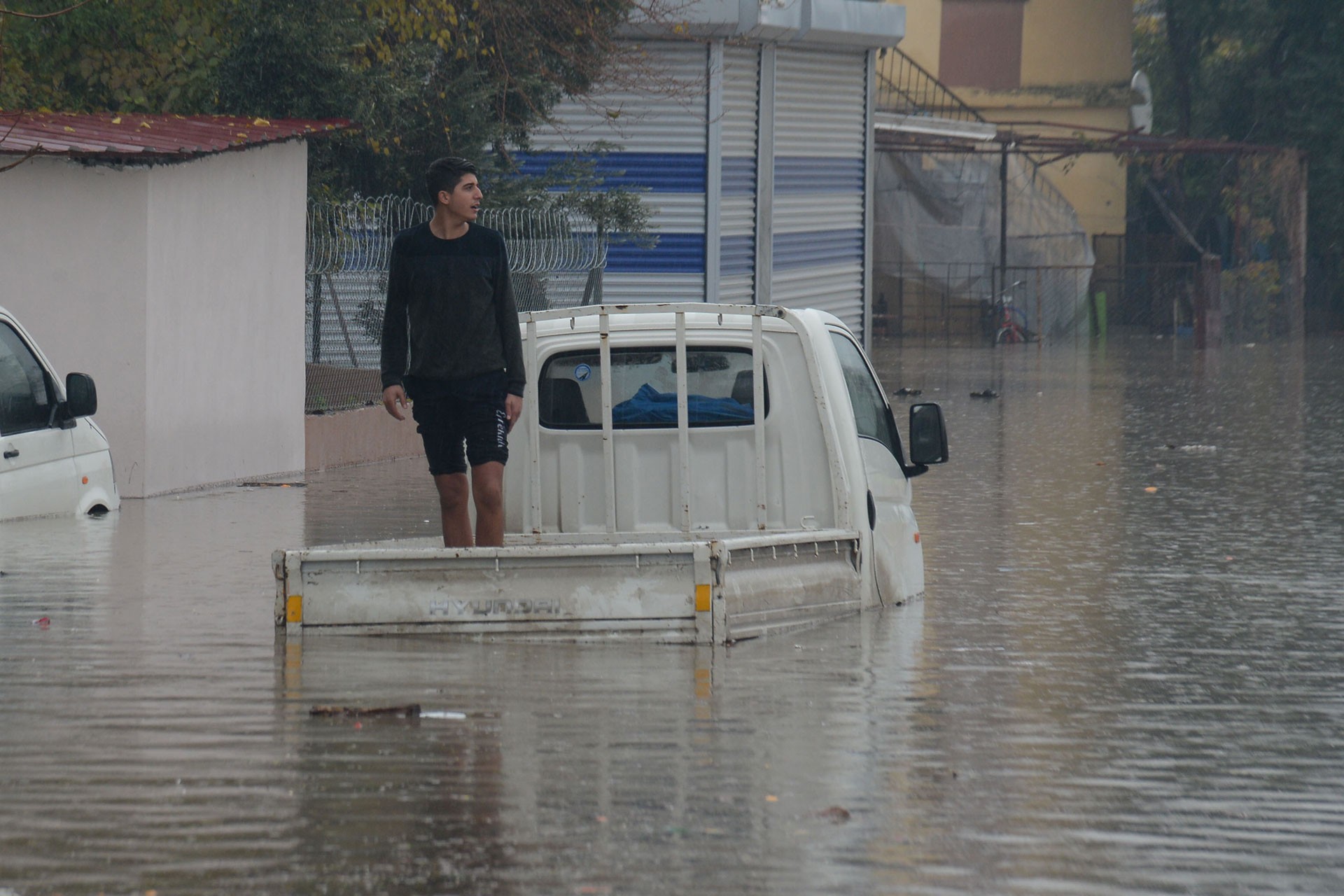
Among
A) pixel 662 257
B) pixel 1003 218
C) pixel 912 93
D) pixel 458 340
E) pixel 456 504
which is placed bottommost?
pixel 456 504

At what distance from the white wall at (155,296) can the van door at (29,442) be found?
112 inches

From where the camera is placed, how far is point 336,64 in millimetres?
17859

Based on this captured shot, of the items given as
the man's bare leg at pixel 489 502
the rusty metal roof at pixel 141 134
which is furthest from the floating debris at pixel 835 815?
the rusty metal roof at pixel 141 134

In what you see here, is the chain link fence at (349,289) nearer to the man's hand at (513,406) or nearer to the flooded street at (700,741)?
the flooded street at (700,741)

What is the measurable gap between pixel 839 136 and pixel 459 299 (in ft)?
79.1

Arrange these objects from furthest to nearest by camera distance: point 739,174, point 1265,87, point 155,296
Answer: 1. point 1265,87
2. point 739,174
3. point 155,296

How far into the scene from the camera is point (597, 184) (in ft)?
81.3

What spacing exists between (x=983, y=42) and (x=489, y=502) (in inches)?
1698

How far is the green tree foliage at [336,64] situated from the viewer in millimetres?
18000

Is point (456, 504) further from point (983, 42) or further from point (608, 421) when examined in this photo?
point (983, 42)

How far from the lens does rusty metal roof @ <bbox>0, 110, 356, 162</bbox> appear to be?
43.5ft

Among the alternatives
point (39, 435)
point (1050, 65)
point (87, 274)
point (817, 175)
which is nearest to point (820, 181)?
point (817, 175)

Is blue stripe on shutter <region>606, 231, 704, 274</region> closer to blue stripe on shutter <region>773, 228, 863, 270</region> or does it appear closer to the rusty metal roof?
blue stripe on shutter <region>773, 228, 863, 270</region>

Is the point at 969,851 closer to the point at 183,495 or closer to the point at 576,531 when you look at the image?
the point at 576,531
